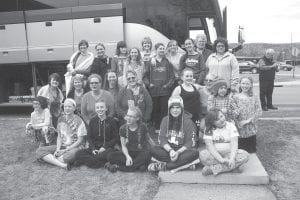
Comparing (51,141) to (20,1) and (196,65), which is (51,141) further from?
(20,1)

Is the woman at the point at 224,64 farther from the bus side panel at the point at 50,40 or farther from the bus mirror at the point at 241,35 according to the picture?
the bus side panel at the point at 50,40

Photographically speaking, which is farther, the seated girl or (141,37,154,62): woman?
(141,37,154,62): woman

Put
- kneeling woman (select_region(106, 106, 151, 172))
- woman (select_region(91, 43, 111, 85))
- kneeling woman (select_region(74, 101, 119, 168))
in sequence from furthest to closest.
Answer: woman (select_region(91, 43, 111, 85)) → kneeling woman (select_region(74, 101, 119, 168)) → kneeling woman (select_region(106, 106, 151, 172))

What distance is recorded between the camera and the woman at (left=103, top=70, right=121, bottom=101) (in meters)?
5.95

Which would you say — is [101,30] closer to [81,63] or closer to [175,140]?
[81,63]

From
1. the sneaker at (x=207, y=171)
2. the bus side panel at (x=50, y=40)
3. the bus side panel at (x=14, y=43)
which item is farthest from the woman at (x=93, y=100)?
the bus side panel at (x=14, y=43)

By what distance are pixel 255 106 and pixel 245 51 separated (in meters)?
75.0

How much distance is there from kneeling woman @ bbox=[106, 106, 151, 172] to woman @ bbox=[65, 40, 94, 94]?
187 centimetres

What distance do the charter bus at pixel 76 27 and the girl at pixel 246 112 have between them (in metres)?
2.93

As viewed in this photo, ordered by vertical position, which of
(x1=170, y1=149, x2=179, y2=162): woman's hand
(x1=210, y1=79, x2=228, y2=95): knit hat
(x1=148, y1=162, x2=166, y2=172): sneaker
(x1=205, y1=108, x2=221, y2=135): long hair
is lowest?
(x1=148, y1=162, x2=166, y2=172): sneaker

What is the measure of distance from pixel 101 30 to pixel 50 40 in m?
1.30

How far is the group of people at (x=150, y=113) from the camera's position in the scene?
479 centimetres

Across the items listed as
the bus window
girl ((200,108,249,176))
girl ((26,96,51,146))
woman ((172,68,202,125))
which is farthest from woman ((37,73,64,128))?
the bus window

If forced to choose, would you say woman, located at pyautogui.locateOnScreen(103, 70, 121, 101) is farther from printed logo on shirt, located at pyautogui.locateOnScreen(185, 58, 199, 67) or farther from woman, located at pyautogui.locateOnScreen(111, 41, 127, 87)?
printed logo on shirt, located at pyautogui.locateOnScreen(185, 58, 199, 67)
